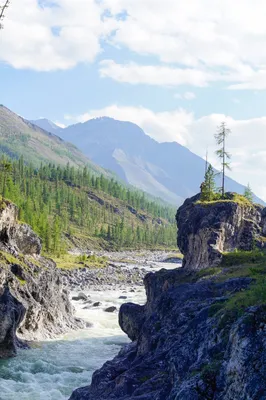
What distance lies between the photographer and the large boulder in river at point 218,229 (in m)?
56.1

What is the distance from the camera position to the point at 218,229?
56406mm

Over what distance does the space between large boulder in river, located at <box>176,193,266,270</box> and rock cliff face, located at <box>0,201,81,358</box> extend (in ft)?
67.5

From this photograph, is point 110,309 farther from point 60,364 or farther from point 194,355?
point 194,355

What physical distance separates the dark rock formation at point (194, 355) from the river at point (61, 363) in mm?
8054

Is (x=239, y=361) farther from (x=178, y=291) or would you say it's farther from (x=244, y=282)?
(x=178, y=291)

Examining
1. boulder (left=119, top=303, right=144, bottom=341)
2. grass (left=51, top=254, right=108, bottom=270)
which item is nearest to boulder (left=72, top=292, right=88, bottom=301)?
grass (left=51, top=254, right=108, bottom=270)

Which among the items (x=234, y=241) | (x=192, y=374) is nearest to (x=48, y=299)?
(x=234, y=241)

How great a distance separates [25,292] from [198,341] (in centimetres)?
3821

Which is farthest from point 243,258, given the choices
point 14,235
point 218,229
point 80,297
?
point 80,297

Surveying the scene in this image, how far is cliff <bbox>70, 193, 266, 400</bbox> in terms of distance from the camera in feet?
59.4

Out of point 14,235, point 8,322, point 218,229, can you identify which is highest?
point 218,229

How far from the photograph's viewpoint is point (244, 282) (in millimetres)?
34219

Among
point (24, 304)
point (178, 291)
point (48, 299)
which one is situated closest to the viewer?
point (178, 291)

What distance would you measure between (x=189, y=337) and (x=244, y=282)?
10141 mm
